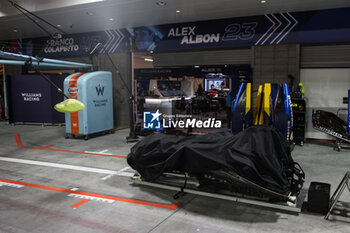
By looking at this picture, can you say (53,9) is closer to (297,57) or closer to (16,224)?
(16,224)

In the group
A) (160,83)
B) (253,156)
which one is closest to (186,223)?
(253,156)

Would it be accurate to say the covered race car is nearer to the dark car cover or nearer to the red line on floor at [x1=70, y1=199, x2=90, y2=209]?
the dark car cover

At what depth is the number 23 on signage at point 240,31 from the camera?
8.36 meters

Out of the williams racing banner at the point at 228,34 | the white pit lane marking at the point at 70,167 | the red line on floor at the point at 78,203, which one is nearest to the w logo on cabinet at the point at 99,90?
the williams racing banner at the point at 228,34

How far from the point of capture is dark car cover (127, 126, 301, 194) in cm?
334

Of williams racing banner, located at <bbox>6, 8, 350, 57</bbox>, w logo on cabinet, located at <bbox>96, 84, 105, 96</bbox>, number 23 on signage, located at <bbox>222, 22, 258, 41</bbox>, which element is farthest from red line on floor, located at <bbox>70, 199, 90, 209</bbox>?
number 23 on signage, located at <bbox>222, 22, 258, 41</bbox>

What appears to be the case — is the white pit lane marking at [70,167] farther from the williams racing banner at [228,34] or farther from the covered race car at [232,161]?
the williams racing banner at [228,34]

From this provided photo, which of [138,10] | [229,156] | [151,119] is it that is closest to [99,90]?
[151,119]

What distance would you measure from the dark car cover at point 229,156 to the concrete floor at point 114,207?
1.45 ft

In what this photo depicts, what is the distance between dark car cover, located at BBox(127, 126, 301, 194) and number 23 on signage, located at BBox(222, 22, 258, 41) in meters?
5.14

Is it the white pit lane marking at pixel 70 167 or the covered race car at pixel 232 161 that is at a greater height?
the covered race car at pixel 232 161

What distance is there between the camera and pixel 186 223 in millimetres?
3328

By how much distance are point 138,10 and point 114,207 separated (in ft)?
18.5

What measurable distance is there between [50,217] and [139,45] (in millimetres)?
7433
